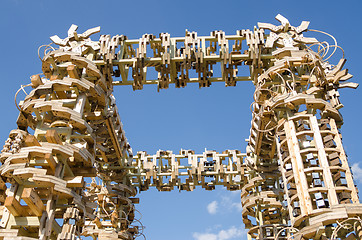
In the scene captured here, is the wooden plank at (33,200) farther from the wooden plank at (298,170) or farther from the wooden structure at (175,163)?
the wooden plank at (298,170)

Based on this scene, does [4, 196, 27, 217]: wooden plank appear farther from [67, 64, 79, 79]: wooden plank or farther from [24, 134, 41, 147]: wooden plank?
[67, 64, 79, 79]: wooden plank

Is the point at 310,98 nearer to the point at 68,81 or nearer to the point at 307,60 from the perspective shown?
the point at 307,60

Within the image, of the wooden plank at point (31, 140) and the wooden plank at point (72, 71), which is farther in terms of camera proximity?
the wooden plank at point (72, 71)

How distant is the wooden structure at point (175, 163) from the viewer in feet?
35.7

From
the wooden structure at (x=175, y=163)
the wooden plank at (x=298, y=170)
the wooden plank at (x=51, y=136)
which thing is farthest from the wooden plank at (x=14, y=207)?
the wooden plank at (x=298, y=170)

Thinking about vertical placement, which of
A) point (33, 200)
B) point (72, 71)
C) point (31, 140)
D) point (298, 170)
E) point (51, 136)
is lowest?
point (33, 200)

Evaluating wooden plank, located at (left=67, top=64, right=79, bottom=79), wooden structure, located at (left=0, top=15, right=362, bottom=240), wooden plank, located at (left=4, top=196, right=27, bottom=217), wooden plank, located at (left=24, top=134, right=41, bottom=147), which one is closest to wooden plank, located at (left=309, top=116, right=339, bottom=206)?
wooden structure, located at (left=0, top=15, right=362, bottom=240)

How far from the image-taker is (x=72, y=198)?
37.8 feet

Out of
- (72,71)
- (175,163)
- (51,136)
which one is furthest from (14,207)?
(175,163)

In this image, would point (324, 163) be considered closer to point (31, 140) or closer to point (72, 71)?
point (31, 140)

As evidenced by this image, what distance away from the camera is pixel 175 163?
21.2m

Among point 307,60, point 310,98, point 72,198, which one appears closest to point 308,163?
point 310,98

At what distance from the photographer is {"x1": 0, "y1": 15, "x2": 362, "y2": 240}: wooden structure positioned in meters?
10.9

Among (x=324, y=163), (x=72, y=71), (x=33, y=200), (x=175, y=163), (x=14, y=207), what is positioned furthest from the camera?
(x=175, y=163)
